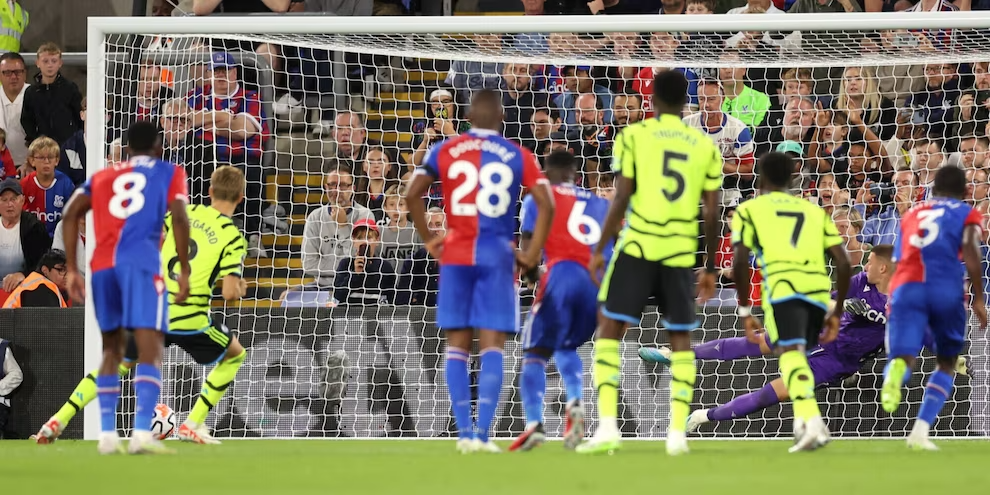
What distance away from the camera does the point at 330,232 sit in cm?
1162

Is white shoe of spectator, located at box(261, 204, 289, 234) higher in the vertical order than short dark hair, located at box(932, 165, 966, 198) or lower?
lower

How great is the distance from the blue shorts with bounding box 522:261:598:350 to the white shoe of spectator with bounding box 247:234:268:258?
430cm

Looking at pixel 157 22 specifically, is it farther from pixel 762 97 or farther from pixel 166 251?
Answer: pixel 762 97

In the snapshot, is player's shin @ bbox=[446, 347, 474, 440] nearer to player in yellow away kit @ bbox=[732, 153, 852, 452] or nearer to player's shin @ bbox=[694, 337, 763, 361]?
player in yellow away kit @ bbox=[732, 153, 852, 452]

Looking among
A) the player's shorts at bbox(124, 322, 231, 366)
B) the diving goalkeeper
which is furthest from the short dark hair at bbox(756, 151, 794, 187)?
the player's shorts at bbox(124, 322, 231, 366)

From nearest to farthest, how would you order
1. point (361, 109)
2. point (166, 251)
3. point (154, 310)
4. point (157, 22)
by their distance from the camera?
point (154, 310) → point (166, 251) → point (157, 22) → point (361, 109)

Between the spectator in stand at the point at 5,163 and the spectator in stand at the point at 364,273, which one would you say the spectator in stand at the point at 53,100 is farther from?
the spectator in stand at the point at 364,273

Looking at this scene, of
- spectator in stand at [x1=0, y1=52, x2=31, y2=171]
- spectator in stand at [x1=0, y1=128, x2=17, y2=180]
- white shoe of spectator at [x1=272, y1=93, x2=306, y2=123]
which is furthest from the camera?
spectator in stand at [x1=0, y1=52, x2=31, y2=171]

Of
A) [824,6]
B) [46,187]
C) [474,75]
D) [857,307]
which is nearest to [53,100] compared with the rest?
[46,187]

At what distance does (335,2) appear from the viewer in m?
14.2

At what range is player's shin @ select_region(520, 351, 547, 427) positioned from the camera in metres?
7.83

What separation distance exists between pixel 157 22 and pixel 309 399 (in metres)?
3.08

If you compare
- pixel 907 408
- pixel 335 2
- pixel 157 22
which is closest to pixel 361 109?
pixel 335 2

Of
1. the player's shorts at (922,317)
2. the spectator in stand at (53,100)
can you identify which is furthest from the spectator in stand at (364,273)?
the player's shorts at (922,317)
